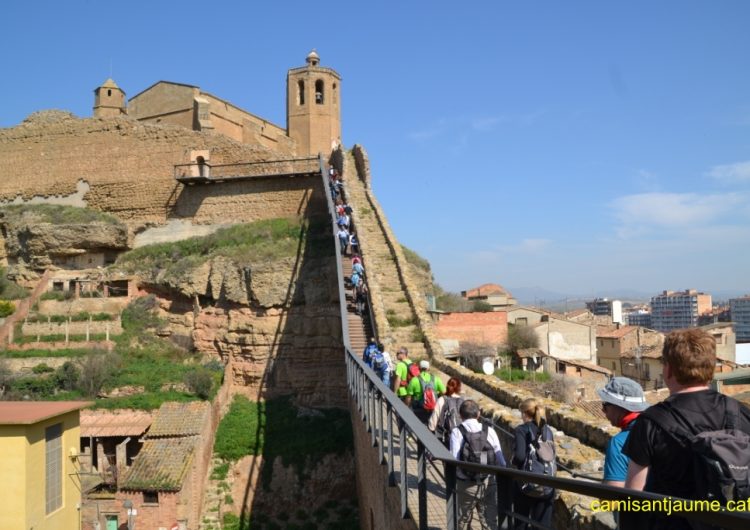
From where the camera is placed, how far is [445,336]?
23.9 m

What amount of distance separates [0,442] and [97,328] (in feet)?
Result: 29.8

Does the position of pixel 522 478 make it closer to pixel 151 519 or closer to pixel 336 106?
pixel 151 519

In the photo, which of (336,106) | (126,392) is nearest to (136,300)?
(126,392)

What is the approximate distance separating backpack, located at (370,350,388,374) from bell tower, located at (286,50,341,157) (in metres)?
22.6

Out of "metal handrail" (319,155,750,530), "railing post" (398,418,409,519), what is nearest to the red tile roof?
"metal handrail" (319,155,750,530)

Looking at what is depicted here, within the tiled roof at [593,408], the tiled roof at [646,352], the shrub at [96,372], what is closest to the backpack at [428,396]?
the tiled roof at [593,408]

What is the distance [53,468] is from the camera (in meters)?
13.8

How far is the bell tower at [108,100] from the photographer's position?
3134 cm

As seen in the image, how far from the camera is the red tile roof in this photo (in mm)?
12516

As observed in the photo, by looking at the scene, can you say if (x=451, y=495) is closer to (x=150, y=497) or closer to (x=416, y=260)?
(x=150, y=497)

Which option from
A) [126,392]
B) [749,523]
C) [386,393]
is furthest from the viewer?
[126,392]

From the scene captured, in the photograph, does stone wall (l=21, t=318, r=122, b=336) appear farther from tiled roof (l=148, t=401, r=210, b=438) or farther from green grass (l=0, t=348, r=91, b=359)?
tiled roof (l=148, t=401, r=210, b=438)

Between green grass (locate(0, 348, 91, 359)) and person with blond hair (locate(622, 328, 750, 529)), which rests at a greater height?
person with blond hair (locate(622, 328, 750, 529))

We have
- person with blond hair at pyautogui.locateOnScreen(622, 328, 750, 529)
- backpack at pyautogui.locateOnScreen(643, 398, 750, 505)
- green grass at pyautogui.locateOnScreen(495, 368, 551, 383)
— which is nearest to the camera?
backpack at pyautogui.locateOnScreen(643, 398, 750, 505)
